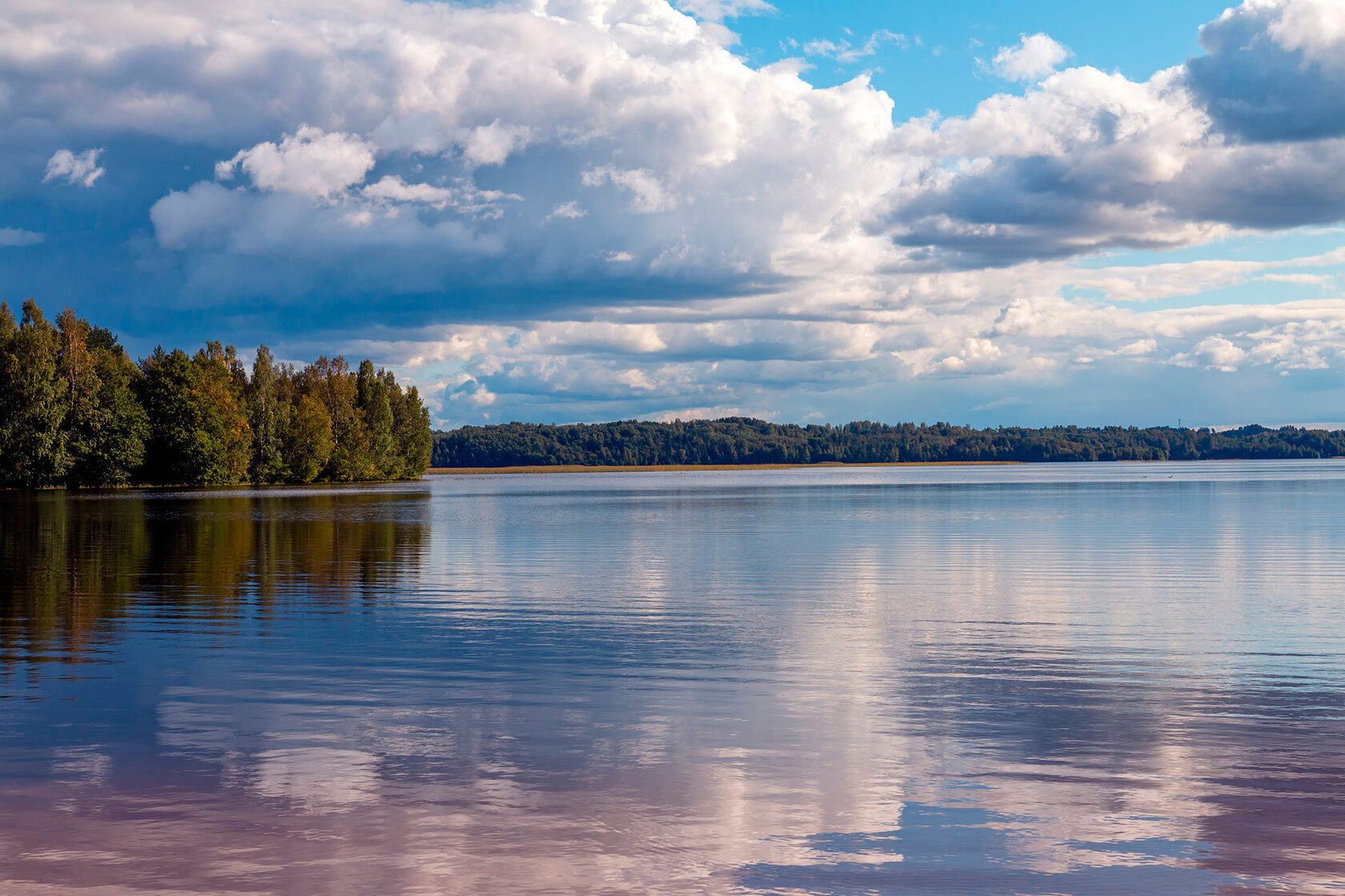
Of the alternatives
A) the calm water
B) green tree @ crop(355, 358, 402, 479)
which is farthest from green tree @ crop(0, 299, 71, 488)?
the calm water

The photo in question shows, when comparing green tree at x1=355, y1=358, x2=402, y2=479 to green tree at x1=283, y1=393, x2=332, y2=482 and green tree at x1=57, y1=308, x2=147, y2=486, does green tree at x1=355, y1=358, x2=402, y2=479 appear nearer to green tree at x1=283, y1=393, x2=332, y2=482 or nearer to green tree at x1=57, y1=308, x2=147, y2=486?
green tree at x1=283, y1=393, x2=332, y2=482

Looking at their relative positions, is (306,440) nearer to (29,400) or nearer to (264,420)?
(264,420)

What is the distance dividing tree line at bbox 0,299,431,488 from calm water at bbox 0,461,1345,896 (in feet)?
291

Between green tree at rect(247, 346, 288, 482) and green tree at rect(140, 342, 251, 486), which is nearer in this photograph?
green tree at rect(140, 342, 251, 486)

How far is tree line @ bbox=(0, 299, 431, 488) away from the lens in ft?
346

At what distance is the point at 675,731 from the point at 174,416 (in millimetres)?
126753

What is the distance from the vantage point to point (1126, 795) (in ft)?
30.9

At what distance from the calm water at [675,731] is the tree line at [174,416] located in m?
88.7

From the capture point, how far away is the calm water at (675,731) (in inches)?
312

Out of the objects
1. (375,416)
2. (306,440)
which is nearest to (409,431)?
(375,416)

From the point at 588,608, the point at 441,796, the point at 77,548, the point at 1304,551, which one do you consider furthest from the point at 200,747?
the point at 1304,551

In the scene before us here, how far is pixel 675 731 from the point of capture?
1190cm

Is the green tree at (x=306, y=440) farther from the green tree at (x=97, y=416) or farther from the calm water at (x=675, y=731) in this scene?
the calm water at (x=675, y=731)

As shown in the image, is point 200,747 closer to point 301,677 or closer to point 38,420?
point 301,677
